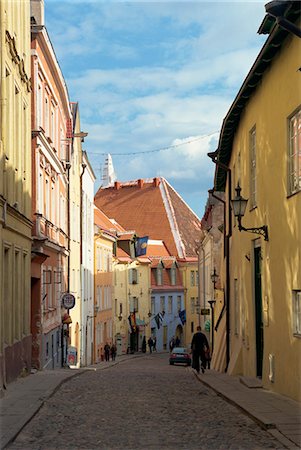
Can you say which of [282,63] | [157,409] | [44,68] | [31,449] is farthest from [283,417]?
[44,68]

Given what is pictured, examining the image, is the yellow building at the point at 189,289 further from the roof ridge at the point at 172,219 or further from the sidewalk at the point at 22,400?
the sidewalk at the point at 22,400

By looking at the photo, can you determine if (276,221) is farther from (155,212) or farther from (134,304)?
(155,212)

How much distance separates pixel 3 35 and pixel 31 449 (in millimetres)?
9331

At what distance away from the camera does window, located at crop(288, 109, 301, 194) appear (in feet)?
40.8

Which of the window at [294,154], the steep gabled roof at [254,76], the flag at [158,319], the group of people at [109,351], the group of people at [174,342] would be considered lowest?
the group of people at [174,342]

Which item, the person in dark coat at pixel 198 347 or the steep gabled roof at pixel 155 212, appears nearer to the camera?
the person in dark coat at pixel 198 347

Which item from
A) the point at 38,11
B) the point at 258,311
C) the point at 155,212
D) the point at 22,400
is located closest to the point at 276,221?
the point at 258,311

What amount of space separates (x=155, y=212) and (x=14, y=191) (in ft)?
205

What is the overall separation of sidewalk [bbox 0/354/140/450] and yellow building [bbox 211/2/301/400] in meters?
4.34

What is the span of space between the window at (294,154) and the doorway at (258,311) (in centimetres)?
417

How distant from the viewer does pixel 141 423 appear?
11172 mm

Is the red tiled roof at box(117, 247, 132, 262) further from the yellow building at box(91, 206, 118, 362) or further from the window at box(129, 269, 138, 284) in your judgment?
the yellow building at box(91, 206, 118, 362)

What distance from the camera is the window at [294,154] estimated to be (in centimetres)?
1243

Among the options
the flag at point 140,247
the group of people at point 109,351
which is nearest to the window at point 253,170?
the group of people at point 109,351
